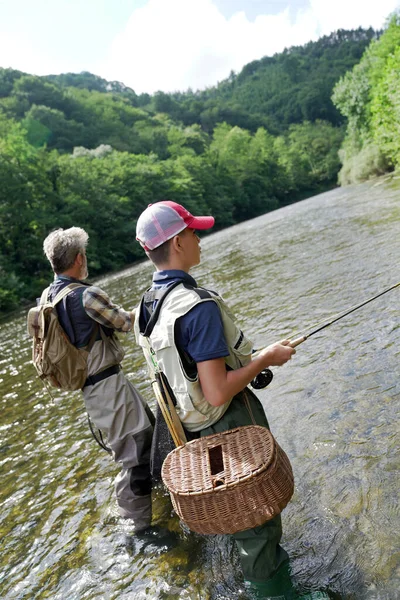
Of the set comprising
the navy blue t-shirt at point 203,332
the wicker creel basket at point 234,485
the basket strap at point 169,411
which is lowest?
the wicker creel basket at point 234,485

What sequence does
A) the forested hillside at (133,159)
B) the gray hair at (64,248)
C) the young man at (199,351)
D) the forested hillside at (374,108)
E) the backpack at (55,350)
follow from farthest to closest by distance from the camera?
the forested hillside at (374,108) → the forested hillside at (133,159) → the gray hair at (64,248) → the backpack at (55,350) → the young man at (199,351)

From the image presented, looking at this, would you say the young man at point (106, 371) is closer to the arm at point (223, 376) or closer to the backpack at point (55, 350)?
the backpack at point (55, 350)

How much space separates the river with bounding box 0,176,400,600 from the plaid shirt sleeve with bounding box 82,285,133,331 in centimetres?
165

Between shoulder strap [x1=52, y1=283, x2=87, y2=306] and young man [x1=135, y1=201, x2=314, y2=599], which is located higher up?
shoulder strap [x1=52, y1=283, x2=87, y2=306]

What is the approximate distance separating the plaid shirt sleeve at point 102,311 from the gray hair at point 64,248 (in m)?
0.32

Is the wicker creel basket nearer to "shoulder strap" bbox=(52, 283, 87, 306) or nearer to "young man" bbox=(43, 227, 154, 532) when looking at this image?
"young man" bbox=(43, 227, 154, 532)

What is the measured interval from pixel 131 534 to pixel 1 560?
135cm

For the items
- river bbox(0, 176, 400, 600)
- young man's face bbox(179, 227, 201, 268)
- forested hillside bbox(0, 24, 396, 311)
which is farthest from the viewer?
forested hillside bbox(0, 24, 396, 311)

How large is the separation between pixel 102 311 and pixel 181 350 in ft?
4.71

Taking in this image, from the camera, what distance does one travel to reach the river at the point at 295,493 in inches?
136

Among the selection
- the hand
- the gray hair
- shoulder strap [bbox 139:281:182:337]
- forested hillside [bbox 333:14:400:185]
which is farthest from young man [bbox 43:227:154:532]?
forested hillside [bbox 333:14:400:185]

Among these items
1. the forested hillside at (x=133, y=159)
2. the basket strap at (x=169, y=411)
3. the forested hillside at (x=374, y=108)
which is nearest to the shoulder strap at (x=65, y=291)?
the basket strap at (x=169, y=411)

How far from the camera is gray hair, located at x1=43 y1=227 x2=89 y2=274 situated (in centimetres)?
406

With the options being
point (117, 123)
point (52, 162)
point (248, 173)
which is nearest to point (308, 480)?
Answer: point (52, 162)
